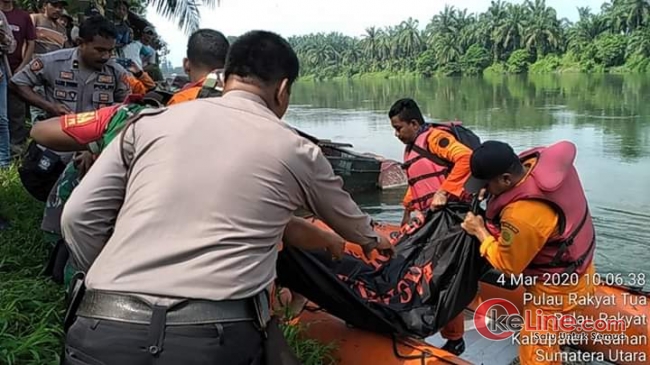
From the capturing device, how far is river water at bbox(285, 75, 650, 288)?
805cm

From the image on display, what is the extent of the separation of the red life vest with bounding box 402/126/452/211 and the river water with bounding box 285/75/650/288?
1455mm

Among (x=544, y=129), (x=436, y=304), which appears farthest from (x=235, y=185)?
(x=544, y=129)

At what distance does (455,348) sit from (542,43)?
66653 millimetres

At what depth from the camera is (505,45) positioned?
222ft

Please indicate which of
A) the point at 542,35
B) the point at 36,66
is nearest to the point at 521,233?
the point at 36,66

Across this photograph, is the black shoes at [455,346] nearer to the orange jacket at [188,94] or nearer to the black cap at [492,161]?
the black cap at [492,161]

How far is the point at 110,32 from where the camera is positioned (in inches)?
139

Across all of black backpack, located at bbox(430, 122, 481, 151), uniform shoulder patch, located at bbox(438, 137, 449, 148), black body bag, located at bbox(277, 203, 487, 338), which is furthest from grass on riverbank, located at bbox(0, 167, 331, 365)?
black backpack, located at bbox(430, 122, 481, 151)

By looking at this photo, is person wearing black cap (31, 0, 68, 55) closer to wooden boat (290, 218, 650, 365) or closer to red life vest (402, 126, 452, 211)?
red life vest (402, 126, 452, 211)

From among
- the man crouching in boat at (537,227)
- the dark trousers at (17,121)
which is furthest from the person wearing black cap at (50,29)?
the man crouching in boat at (537,227)

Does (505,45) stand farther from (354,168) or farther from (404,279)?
(404,279)

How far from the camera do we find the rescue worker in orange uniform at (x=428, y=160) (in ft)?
13.0

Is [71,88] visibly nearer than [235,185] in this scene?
No

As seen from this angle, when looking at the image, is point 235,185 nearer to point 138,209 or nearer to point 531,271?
point 138,209
